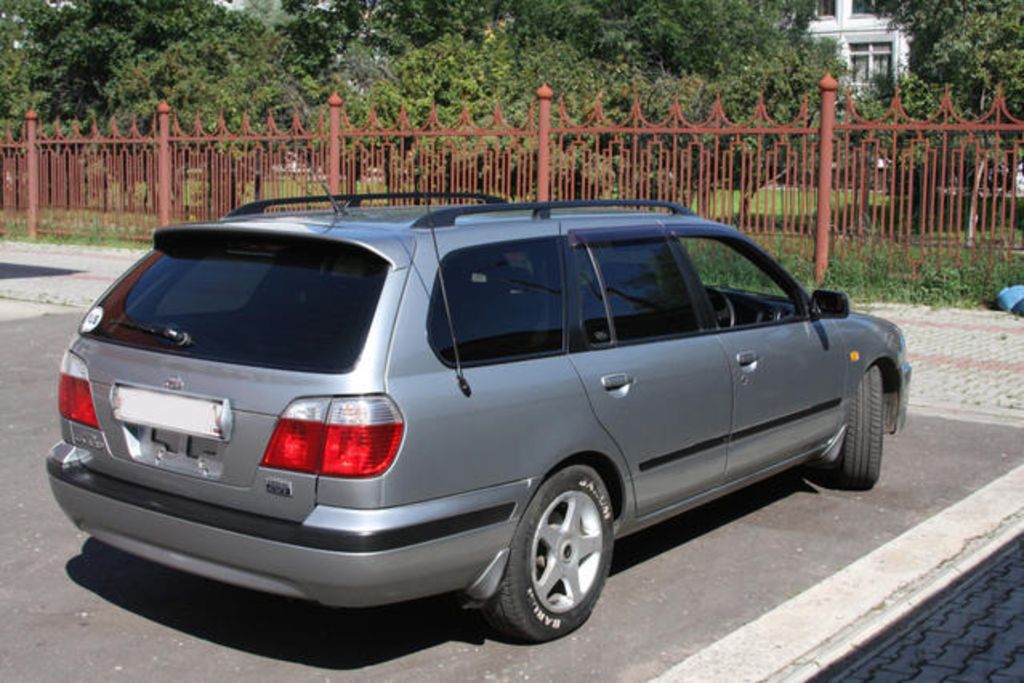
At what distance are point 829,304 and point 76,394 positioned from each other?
3640 mm

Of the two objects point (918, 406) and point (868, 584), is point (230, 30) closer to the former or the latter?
point (918, 406)

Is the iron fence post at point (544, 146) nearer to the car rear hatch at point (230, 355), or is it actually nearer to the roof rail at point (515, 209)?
the roof rail at point (515, 209)

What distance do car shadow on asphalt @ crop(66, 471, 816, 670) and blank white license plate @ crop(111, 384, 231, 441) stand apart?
0.82 metres

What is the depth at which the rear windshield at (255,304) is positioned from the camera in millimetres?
4168

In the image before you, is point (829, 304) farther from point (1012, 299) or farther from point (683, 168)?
point (683, 168)

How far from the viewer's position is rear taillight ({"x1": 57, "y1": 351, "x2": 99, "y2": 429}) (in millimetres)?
4672

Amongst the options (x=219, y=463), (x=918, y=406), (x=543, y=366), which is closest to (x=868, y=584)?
(x=543, y=366)

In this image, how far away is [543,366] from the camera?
4.57 meters

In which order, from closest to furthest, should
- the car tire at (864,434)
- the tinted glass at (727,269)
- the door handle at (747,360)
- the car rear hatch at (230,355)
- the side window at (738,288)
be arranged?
the car rear hatch at (230,355) → the door handle at (747,360) → the tinted glass at (727,269) → the side window at (738,288) → the car tire at (864,434)

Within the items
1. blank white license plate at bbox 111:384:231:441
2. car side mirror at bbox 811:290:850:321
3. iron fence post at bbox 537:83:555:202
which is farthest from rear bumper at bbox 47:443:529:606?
iron fence post at bbox 537:83:555:202

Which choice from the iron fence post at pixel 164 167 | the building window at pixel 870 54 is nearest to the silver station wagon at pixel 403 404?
the iron fence post at pixel 164 167

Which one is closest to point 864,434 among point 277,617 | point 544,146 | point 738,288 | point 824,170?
point 738,288

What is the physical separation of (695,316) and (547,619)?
160 centimetres

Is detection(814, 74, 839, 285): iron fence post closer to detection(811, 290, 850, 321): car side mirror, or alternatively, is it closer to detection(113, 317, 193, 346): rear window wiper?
detection(811, 290, 850, 321): car side mirror
